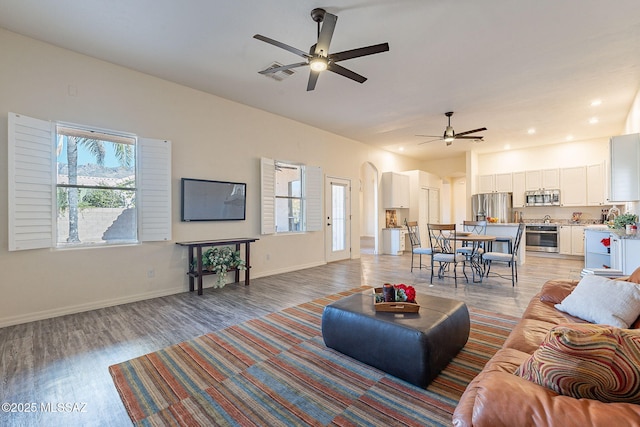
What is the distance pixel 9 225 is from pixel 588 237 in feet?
28.8

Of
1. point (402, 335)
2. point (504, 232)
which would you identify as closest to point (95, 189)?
point (402, 335)

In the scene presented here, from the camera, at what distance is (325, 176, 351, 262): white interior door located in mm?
6875

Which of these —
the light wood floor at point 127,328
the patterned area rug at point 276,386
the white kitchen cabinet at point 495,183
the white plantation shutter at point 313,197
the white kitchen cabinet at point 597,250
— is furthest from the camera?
the white kitchen cabinet at point 495,183

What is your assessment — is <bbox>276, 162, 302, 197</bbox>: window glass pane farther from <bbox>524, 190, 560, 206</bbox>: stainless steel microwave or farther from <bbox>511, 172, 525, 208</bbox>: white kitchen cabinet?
<bbox>524, 190, 560, 206</bbox>: stainless steel microwave

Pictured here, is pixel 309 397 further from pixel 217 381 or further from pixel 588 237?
pixel 588 237

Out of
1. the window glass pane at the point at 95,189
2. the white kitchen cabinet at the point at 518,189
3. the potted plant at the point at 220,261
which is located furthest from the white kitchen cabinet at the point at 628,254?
the window glass pane at the point at 95,189

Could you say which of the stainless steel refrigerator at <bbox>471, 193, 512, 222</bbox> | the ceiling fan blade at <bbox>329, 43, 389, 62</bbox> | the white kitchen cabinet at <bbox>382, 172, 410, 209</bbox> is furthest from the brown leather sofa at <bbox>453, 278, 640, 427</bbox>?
the stainless steel refrigerator at <bbox>471, 193, 512, 222</bbox>

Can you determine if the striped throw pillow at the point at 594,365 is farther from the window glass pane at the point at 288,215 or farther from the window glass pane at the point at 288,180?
the window glass pane at the point at 288,180

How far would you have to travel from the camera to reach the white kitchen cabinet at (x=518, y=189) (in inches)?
324

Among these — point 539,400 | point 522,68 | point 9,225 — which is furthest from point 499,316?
point 9,225

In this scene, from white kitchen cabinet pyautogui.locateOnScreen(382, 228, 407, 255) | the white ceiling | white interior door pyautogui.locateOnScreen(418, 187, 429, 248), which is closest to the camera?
the white ceiling

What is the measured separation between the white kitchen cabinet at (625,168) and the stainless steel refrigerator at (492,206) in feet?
11.9

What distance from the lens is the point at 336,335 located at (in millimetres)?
2408

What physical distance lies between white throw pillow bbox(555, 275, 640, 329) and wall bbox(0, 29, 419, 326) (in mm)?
4405
